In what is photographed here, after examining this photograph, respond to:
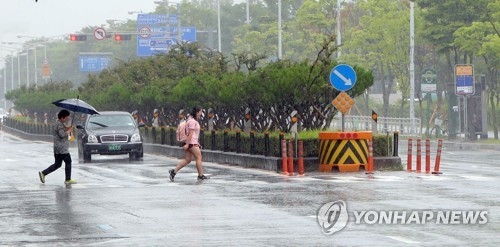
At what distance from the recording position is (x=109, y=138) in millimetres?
42188

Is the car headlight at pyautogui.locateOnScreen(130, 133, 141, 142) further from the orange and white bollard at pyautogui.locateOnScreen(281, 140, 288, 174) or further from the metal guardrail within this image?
the metal guardrail

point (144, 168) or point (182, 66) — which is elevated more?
point (182, 66)

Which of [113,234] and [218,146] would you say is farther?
[218,146]

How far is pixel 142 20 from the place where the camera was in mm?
100750

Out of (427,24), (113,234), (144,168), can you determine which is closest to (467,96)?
(427,24)

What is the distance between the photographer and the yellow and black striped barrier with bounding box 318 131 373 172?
1234 inches

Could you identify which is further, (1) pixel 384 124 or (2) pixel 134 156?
(1) pixel 384 124

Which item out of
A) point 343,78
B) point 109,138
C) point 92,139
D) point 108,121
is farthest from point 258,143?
point 108,121

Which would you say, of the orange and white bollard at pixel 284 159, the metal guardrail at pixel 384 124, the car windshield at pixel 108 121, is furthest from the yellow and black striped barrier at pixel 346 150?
the metal guardrail at pixel 384 124

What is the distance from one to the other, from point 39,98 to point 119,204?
233 ft

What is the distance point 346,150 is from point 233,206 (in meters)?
10.5

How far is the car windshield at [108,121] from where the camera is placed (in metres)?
43.7

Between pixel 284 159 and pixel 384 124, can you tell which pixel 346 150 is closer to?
pixel 284 159

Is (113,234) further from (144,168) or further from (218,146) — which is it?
(218,146)
